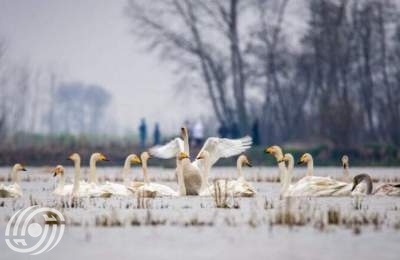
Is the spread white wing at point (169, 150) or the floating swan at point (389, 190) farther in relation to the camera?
the spread white wing at point (169, 150)

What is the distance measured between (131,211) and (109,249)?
13.4ft

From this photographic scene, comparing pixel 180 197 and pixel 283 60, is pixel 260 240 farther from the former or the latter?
pixel 283 60

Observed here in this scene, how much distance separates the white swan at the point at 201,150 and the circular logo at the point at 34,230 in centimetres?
500

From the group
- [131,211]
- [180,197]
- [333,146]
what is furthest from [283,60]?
[131,211]

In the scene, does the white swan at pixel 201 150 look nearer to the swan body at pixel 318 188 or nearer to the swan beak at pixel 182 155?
the swan beak at pixel 182 155

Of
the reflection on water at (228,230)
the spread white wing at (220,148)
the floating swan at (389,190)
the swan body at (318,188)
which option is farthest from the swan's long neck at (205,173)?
the floating swan at (389,190)

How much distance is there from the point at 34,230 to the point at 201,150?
7945mm

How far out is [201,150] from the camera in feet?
Answer: 70.4

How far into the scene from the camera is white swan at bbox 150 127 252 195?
821 inches

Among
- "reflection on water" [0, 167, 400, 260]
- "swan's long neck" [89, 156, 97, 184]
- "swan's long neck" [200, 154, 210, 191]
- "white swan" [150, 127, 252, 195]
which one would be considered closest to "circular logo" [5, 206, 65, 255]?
"reflection on water" [0, 167, 400, 260]

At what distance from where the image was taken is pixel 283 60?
4981 centimetres

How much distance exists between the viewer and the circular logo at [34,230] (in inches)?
495

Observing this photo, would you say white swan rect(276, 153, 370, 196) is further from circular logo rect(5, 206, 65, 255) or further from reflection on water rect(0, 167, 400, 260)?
circular logo rect(5, 206, 65, 255)

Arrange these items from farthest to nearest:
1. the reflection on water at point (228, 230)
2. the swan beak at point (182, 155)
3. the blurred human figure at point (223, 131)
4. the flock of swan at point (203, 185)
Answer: the blurred human figure at point (223, 131), the swan beak at point (182, 155), the flock of swan at point (203, 185), the reflection on water at point (228, 230)
